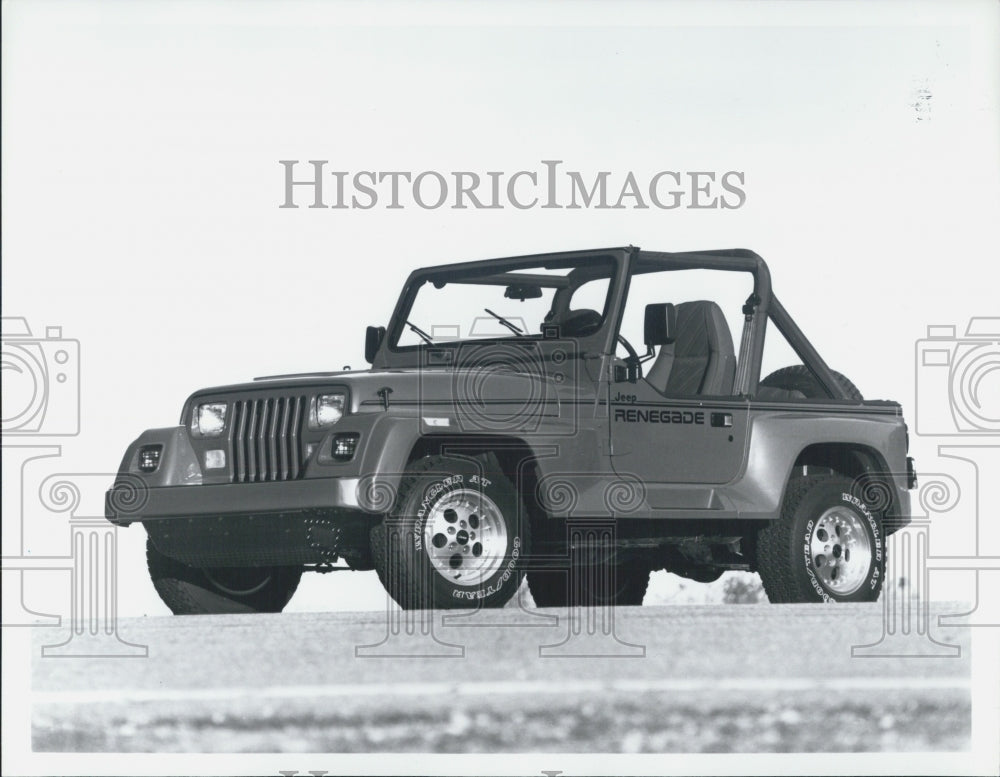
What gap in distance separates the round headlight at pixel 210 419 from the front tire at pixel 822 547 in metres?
3.19

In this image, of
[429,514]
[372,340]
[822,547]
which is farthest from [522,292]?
[429,514]

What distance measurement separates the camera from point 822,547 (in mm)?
12000

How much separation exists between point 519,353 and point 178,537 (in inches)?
84.3

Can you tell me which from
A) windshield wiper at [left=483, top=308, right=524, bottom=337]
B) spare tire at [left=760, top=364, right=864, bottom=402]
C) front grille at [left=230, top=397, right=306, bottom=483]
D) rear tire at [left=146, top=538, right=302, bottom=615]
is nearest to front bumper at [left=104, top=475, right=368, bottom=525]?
front grille at [left=230, top=397, right=306, bottom=483]

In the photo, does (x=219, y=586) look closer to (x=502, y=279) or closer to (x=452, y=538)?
(x=452, y=538)

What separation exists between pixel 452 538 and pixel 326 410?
917 mm

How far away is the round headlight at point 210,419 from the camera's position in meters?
10.7

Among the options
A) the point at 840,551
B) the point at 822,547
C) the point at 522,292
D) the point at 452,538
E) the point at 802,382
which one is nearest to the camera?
the point at 452,538

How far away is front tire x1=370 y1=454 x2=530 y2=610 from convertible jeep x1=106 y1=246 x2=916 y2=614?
0.04 ft

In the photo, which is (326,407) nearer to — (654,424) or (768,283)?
(654,424)

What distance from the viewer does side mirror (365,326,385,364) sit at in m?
12.6

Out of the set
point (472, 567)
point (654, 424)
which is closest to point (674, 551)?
point (654, 424)

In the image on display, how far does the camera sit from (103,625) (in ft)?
32.0

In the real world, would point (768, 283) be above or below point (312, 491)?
above
